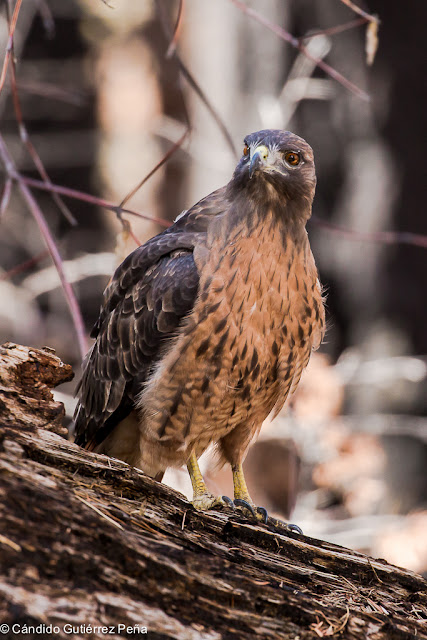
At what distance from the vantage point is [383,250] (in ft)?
24.4

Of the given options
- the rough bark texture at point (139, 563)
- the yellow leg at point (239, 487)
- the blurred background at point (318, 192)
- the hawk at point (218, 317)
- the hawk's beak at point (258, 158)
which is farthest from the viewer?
the blurred background at point (318, 192)

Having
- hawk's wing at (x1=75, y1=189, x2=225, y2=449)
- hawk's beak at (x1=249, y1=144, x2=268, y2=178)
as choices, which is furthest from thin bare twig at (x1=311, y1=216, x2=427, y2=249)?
hawk's wing at (x1=75, y1=189, x2=225, y2=449)

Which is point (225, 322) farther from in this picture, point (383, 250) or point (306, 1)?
point (306, 1)

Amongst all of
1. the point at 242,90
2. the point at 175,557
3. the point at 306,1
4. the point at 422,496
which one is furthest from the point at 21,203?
the point at 175,557

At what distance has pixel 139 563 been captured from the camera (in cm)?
231

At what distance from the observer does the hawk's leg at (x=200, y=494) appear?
3344 mm

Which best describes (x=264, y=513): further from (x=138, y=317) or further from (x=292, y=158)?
(x=292, y=158)

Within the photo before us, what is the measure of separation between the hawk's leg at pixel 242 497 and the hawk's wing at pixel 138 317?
2.17 feet

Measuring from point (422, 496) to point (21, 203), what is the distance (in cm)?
533

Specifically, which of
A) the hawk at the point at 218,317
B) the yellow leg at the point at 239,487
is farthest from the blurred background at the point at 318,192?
the hawk at the point at 218,317

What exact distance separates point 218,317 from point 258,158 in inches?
28.2

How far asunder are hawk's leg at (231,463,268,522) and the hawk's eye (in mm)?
1554

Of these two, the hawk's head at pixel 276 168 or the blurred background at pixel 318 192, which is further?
the blurred background at pixel 318 192

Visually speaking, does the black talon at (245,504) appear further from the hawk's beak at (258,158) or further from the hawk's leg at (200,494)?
the hawk's beak at (258,158)
